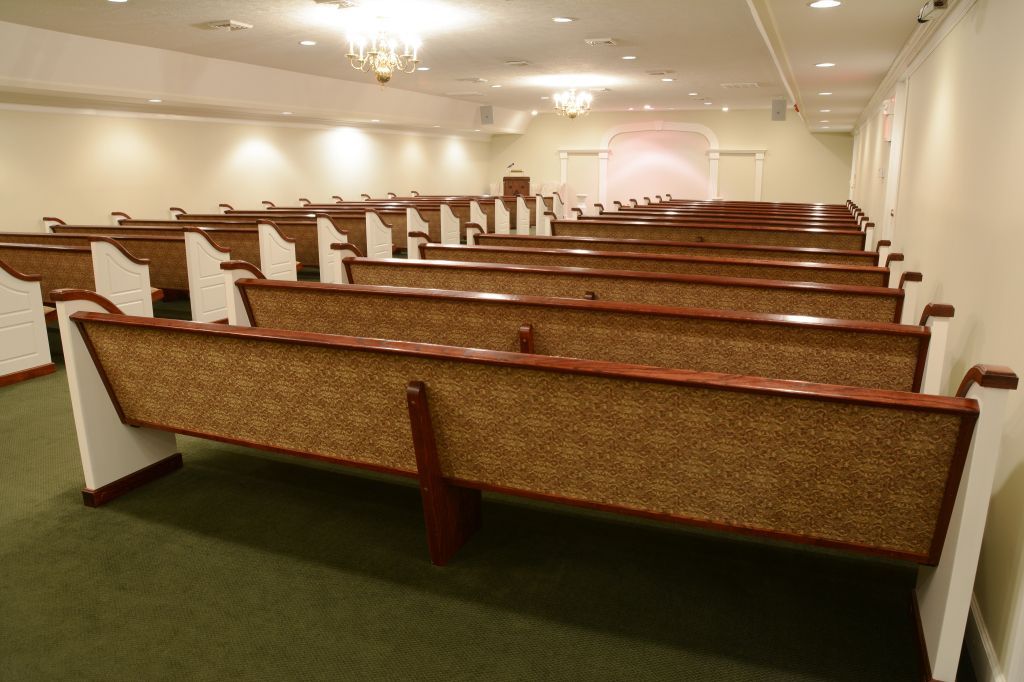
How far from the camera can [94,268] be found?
15.3 ft

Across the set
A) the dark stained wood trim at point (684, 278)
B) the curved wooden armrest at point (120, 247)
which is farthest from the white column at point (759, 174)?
the curved wooden armrest at point (120, 247)

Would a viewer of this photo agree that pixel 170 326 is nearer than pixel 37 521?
Yes

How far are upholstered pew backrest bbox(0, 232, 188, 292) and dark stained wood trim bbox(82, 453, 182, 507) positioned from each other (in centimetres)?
338

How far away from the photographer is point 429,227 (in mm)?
8969

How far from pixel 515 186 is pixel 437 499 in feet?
54.0

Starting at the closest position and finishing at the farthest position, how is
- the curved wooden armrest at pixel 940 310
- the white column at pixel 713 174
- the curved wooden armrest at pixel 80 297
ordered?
1. the curved wooden armrest at pixel 940 310
2. the curved wooden armrest at pixel 80 297
3. the white column at pixel 713 174

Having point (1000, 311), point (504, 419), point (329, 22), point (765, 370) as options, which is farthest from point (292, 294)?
point (329, 22)

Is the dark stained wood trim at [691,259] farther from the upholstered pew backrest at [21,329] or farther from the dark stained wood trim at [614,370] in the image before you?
the upholstered pew backrest at [21,329]

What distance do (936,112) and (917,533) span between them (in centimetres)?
396

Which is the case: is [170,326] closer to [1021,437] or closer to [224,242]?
[1021,437]

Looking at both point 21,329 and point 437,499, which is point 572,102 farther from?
point 437,499

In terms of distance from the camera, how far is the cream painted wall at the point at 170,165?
782 cm

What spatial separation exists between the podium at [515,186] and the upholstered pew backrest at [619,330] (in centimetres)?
1502

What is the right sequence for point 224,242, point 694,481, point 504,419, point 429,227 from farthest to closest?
point 429,227 < point 224,242 < point 504,419 < point 694,481
